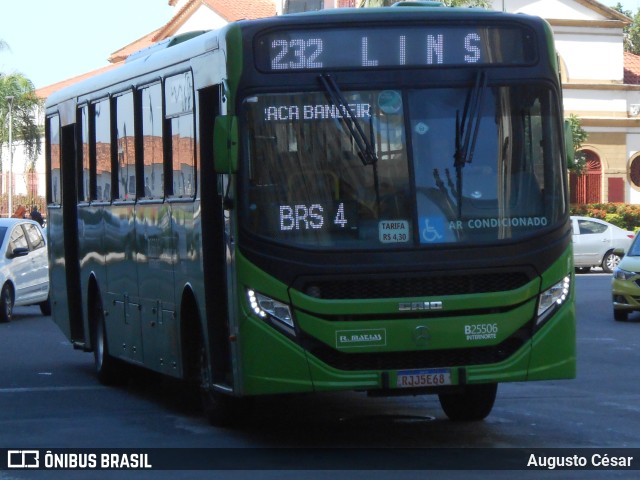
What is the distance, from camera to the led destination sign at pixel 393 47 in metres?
10.4

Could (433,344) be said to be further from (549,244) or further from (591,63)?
(591,63)

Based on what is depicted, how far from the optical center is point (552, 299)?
10578 millimetres

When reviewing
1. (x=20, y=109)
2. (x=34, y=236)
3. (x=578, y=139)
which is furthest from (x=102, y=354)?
(x=20, y=109)

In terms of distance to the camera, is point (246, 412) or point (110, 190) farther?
point (110, 190)

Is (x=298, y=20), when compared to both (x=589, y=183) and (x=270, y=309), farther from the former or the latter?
(x=589, y=183)

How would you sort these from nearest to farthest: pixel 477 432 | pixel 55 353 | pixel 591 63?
pixel 477 432 → pixel 55 353 → pixel 591 63

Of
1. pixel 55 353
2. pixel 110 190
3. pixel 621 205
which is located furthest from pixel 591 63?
pixel 110 190

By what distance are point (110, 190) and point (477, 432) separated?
5075mm

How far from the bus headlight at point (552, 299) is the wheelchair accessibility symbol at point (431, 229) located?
84cm

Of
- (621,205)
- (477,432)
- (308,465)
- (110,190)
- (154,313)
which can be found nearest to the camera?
(308,465)

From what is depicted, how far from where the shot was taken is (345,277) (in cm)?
1018

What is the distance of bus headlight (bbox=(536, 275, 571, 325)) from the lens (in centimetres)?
1052

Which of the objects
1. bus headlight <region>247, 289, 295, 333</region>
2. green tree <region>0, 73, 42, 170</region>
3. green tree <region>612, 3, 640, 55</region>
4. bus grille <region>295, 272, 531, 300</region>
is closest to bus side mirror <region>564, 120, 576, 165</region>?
bus grille <region>295, 272, 531, 300</region>

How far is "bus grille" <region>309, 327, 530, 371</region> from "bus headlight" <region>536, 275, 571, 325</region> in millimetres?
161
